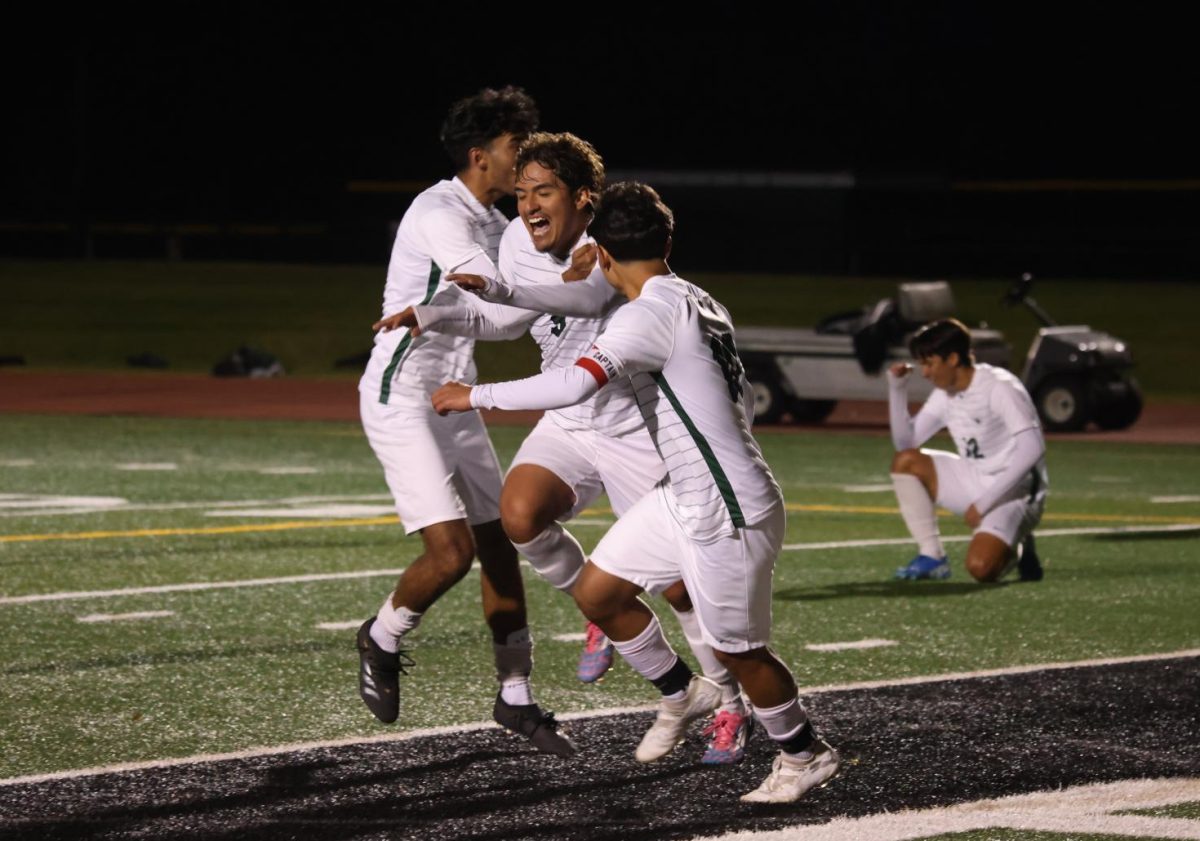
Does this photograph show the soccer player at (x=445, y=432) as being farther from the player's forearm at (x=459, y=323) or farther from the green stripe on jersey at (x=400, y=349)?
the player's forearm at (x=459, y=323)

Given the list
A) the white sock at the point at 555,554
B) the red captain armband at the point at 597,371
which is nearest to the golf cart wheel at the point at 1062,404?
the white sock at the point at 555,554

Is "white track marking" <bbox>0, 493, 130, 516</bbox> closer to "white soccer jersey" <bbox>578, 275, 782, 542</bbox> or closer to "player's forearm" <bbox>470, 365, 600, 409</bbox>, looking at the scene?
"player's forearm" <bbox>470, 365, 600, 409</bbox>

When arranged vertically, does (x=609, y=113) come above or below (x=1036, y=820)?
below

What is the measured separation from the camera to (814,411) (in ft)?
75.8

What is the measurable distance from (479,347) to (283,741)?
26.1m

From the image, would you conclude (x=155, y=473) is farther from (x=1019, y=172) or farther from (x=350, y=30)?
(x=350, y=30)

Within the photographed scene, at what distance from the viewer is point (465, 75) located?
53.1 m

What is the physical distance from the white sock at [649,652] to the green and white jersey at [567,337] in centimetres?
78

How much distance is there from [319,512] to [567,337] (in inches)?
275

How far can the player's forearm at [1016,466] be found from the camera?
34.2 feet

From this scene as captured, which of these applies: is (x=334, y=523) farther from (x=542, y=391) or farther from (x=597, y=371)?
(x=597, y=371)

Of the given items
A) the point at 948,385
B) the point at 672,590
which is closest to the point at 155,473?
the point at 948,385

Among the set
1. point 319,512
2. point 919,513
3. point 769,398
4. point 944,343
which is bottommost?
point 769,398

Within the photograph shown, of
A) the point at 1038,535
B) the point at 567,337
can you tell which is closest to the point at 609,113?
the point at 1038,535
